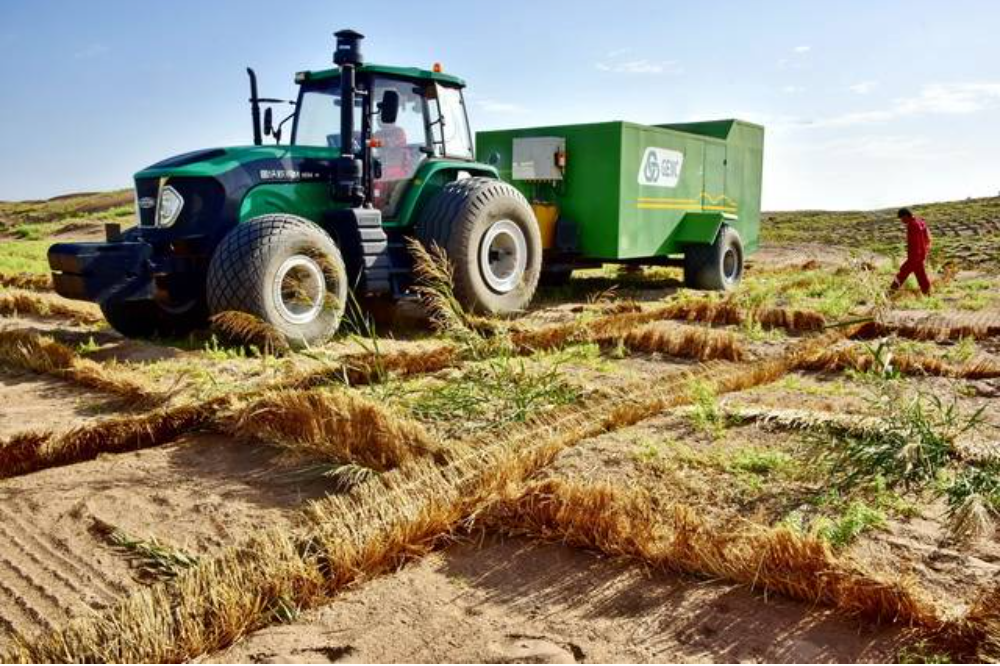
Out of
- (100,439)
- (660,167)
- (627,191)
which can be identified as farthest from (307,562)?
(660,167)

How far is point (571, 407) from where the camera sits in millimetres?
4352

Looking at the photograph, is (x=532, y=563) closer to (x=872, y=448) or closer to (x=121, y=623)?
(x=121, y=623)

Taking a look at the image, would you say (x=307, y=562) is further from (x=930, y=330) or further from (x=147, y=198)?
(x=930, y=330)

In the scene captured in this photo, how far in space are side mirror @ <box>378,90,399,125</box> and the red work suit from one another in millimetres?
6132

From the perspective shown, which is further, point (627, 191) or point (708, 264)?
point (708, 264)

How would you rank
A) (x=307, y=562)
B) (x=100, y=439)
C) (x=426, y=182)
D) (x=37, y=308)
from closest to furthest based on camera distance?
1. (x=307, y=562)
2. (x=100, y=439)
3. (x=426, y=182)
4. (x=37, y=308)

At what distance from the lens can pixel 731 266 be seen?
37.2 feet

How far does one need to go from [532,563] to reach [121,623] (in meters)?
1.21

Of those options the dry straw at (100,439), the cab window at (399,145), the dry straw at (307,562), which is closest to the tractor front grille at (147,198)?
the cab window at (399,145)

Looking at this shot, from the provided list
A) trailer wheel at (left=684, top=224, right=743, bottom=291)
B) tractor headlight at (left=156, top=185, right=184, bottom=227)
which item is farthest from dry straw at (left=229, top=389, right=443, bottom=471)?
trailer wheel at (left=684, top=224, right=743, bottom=291)

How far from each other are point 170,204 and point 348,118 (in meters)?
1.55

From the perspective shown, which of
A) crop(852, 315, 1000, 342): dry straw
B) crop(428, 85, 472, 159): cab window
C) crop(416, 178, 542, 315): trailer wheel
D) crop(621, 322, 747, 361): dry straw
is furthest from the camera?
crop(428, 85, 472, 159): cab window

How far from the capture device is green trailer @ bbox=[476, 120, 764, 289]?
9430 millimetres

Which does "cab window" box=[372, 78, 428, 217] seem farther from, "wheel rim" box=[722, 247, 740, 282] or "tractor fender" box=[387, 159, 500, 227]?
"wheel rim" box=[722, 247, 740, 282]
